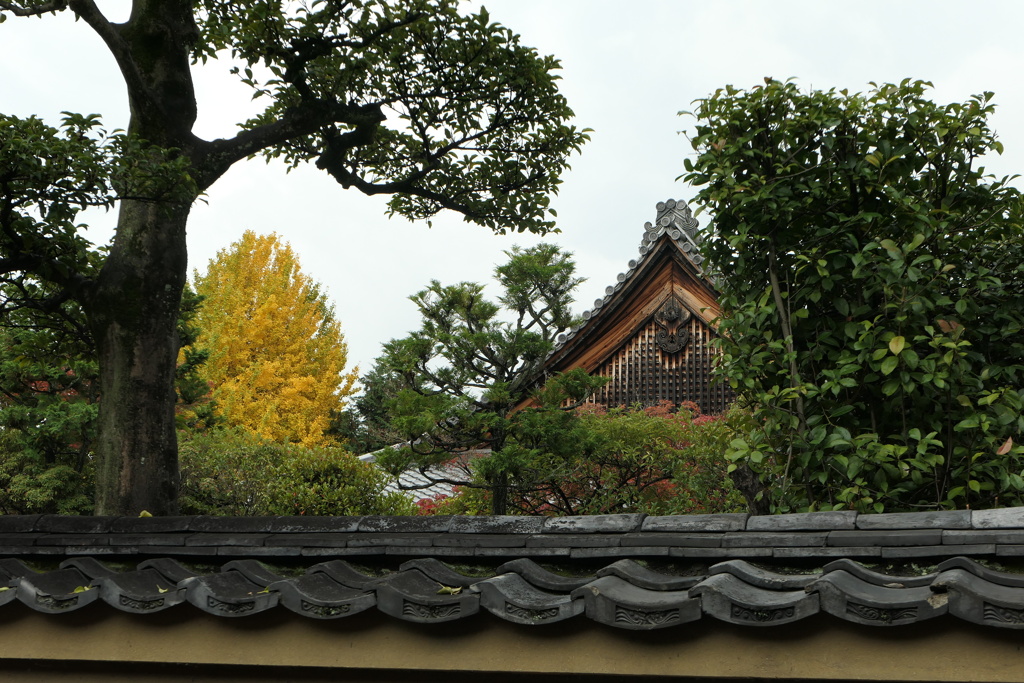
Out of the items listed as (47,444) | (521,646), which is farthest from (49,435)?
(521,646)

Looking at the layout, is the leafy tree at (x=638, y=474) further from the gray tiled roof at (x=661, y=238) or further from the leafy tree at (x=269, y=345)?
the leafy tree at (x=269, y=345)

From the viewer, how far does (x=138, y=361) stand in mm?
7809

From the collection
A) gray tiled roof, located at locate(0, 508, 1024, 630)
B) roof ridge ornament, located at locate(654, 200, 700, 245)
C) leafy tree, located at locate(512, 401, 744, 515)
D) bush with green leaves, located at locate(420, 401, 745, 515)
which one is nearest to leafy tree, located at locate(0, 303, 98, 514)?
bush with green leaves, located at locate(420, 401, 745, 515)

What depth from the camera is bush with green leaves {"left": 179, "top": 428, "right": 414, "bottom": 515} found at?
11531 millimetres

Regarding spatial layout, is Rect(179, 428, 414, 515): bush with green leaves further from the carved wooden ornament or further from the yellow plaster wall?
the yellow plaster wall

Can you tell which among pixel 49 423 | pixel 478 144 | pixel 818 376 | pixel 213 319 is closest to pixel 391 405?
pixel 478 144

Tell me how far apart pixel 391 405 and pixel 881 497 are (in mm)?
7058

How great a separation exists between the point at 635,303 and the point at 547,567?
12.6 metres

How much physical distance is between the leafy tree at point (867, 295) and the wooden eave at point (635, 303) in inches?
388

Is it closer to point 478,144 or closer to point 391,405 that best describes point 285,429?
point 391,405

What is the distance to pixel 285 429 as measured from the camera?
24625mm

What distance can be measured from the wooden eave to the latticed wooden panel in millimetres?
197

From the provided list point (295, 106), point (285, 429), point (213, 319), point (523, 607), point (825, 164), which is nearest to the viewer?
point (523, 607)

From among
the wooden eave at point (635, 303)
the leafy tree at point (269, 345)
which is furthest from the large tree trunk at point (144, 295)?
the leafy tree at point (269, 345)
